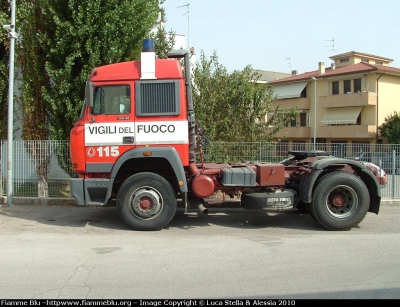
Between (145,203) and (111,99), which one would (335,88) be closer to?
(111,99)

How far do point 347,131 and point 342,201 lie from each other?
106ft

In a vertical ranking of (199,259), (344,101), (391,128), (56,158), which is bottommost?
(199,259)

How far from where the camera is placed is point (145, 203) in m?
8.36

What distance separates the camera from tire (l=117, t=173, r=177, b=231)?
8.36 metres

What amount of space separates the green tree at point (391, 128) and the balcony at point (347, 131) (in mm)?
950

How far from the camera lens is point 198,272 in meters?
5.79

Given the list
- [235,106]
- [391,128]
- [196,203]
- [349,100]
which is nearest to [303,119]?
[349,100]

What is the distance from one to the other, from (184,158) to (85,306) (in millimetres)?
4380

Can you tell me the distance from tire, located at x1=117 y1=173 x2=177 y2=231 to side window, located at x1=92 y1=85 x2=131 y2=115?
4.76 ft

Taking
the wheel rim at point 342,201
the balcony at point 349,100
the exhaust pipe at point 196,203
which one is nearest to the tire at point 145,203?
the exhaust pipe at point 196,203

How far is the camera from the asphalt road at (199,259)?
5.05 m

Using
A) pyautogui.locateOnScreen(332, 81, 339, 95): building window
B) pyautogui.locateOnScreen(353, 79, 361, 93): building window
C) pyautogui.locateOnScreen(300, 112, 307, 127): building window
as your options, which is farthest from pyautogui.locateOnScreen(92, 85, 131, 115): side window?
pyautogui.locateOnScreen(300, 112, 307, 127): building window

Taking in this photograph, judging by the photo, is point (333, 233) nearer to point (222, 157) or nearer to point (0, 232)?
point (222, 157)

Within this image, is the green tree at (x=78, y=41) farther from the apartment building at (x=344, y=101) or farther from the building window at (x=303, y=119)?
the building window at (x=303, y=119)
